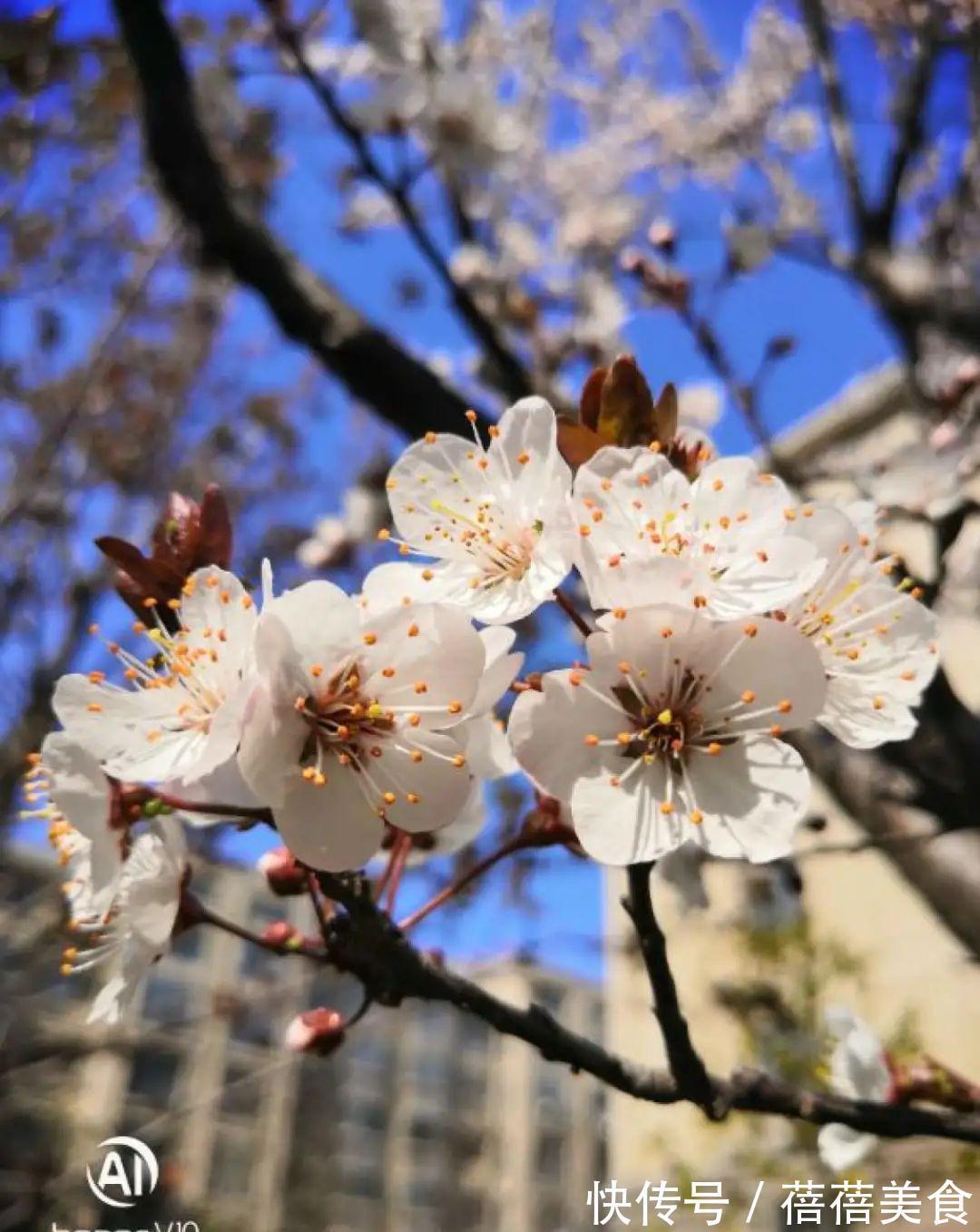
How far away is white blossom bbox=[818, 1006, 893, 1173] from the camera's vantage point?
102 cm

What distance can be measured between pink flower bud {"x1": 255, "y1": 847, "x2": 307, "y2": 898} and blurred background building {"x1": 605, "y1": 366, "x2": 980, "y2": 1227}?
420 mm

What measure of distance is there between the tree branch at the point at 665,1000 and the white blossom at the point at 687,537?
179 mm

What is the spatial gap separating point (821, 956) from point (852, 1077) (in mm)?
3648

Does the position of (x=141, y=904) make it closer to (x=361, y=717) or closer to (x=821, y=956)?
(x=361, y=717)

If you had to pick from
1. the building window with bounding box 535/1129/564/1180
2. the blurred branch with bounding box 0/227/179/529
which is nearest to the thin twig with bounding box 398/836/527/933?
the blurred branch with bounding box 0/227/179/529

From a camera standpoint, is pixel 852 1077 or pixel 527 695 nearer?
pixel 527 695

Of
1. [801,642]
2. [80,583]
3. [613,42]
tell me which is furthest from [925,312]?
[613,42]

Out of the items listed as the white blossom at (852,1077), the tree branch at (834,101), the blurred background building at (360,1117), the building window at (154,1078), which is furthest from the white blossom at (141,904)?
the building window at (154,1078)

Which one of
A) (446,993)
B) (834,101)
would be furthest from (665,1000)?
(834,101)

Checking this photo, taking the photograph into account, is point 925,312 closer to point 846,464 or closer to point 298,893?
point 846,464

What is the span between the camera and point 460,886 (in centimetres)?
82

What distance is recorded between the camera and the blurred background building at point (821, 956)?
68.3 inches

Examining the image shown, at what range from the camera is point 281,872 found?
812 millimetres

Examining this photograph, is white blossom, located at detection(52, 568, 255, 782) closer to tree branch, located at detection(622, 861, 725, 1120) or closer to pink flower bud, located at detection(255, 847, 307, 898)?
pink flower bud, located at detection(255, 847, 307, 898)
